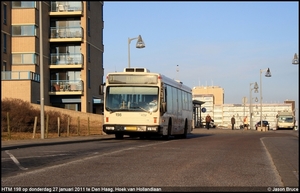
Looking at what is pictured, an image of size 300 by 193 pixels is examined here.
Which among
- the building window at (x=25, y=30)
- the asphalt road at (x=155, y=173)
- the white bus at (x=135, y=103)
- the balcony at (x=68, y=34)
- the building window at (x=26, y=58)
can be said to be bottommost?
the asphalt road at (x=155, y=173)

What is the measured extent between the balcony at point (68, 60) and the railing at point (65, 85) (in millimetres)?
1713

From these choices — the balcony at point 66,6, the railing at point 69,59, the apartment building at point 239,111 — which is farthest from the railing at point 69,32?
the apartment building at point 239,111

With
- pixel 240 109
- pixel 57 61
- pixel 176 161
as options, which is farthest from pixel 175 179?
pixel 240 109

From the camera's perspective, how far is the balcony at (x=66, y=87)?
4872 centimetres

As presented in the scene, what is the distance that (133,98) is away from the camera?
24422 millimetres

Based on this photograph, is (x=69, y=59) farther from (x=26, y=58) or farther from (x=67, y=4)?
(x=67, y=4)

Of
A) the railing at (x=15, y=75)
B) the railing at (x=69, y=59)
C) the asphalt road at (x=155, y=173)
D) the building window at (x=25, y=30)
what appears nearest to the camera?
the railing at (x=15, y=75)

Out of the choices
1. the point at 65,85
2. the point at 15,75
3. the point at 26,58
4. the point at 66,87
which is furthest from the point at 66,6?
the point at 66,87

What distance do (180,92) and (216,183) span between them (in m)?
21.9

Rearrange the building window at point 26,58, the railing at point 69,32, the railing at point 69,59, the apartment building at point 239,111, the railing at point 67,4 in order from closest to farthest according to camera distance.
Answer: the railing at point 67,4
the railing at point 69,32
the building window at point 26,58
the railing at point 69,59
the apartment building at point 239,111

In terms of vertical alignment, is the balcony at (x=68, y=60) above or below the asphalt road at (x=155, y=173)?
above

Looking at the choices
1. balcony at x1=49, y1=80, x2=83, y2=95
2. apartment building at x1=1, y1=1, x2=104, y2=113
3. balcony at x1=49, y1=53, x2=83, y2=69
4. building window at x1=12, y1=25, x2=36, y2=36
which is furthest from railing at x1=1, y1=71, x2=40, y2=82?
building window at x1=12, y1=25, x2=36, y2=36

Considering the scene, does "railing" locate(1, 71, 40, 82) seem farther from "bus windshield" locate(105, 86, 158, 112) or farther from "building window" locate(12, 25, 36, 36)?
"building window" locate(12, 25, 36, 36)

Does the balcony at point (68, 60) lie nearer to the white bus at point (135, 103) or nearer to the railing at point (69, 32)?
the railing at point (69, 32)
